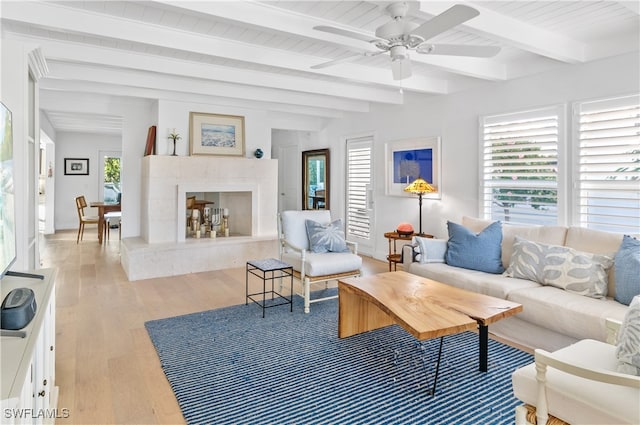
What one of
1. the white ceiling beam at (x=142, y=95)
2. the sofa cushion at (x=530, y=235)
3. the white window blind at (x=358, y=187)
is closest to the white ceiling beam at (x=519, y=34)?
the sofa cushion at (x=530, y=235)

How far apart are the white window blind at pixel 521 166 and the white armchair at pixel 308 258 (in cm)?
176

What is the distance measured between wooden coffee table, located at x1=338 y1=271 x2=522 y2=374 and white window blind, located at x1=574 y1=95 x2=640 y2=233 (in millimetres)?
1712

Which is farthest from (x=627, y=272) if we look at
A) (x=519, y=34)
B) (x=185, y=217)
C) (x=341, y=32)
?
(x=185, y=217)

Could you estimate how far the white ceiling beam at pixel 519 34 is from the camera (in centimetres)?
281

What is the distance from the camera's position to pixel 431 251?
4.04 m

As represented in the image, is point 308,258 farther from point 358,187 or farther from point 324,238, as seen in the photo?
point 358,187

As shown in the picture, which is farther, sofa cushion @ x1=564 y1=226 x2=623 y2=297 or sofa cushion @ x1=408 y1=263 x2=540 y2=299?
sofa cushion @ x1=408 y1=263 x2=540 y2=299

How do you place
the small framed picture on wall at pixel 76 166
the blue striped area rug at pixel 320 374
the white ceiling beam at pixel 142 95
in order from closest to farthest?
1. the blue striped area rug at pixel 320 374
2. the white ceiling beam at pixel 142 95
3. the small framed picture on wall at pixel 76 166

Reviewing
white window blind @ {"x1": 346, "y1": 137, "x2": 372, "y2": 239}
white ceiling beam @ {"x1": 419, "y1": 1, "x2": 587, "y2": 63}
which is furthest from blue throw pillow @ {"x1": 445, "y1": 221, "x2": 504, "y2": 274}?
white window blind @ {"x1": 346, "y1": 137, "x2": 372, "y2": 239}

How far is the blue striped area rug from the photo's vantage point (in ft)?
7.22

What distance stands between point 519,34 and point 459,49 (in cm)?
78

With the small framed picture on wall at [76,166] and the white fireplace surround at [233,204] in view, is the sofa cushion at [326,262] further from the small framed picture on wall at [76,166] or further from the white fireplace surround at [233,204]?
the small framed picture on wall at [76,166]

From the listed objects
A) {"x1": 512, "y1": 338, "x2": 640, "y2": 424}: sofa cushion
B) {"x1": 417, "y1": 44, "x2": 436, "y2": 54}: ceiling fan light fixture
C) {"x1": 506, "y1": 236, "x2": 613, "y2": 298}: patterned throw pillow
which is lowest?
{"x1": 512, "y1": 338, "x2": 640, "y2": 424}: sofa cushion

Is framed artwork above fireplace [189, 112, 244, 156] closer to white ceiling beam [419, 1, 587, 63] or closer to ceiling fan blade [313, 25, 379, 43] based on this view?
ceiling fan blade [313, 25, 379, 43]
